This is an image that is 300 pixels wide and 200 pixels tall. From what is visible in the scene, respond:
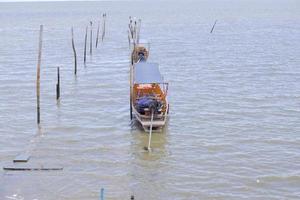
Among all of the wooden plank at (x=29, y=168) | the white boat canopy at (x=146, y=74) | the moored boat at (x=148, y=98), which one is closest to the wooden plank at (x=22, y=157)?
the wooden plank at (x=29, y=168)

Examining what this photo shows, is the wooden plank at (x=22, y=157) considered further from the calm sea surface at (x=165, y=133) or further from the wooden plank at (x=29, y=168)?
the wooden plank at (x=29, y=168)

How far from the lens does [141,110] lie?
27312mm

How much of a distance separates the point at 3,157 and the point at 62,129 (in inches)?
196

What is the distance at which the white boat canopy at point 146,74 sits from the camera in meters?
29.8

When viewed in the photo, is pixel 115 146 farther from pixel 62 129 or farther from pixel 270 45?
pixel 270 45

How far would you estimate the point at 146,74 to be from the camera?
102ft

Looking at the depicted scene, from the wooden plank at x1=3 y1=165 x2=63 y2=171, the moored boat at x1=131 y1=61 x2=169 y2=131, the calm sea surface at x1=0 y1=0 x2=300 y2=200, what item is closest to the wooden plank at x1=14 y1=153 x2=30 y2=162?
the calm sea surface at x1=0 y1=0 x2=300 y2=200

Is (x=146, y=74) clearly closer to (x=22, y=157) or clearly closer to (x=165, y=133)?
(x=165, y=133)

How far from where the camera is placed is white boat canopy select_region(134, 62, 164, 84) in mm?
29812

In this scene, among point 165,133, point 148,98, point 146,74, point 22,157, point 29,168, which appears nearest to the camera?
point 29,168

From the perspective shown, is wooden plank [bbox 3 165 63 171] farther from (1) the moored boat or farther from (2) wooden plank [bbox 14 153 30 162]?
(1) the moored boat

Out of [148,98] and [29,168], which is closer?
[29,168]

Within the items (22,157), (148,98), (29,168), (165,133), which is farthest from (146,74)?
(29,168)

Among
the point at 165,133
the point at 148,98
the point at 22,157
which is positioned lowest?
the point at 22,157
